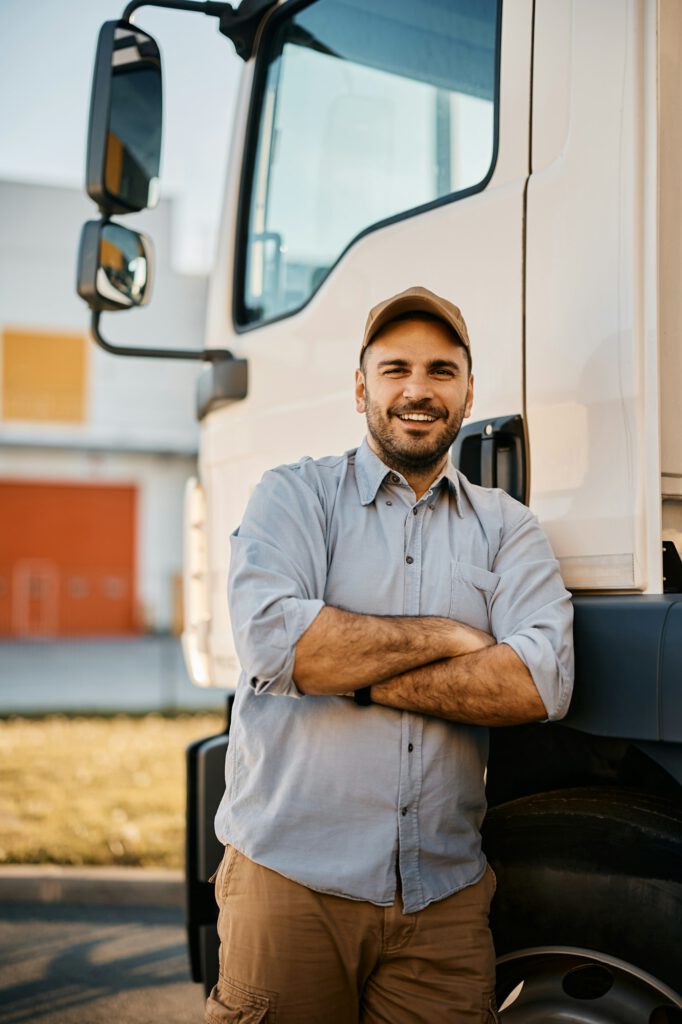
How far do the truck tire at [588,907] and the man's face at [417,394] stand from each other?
73 cm

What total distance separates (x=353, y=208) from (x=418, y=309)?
0.90m

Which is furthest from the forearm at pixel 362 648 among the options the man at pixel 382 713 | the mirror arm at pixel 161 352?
the mirror arm at pixel 161 352

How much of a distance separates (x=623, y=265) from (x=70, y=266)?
86.8ft

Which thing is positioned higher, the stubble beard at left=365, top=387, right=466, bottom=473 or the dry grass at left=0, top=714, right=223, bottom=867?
the stubble beard at left=365, top=387, right=466, bottom=473

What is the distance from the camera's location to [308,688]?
205 cm

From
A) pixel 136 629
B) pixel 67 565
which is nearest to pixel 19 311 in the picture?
pixel 67 565

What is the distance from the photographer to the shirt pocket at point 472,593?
2.19 m

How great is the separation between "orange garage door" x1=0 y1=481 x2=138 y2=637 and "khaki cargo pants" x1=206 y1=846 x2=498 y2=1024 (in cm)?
2490

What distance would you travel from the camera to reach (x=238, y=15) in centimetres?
338

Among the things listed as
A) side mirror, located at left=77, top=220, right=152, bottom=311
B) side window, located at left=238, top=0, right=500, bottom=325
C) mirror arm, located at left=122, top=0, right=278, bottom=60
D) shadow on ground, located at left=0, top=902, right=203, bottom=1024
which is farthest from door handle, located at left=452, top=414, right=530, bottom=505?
shadow on ground, located at left=0, top=902, right=203, bottom=1024

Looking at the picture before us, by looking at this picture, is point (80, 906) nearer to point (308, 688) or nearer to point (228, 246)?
point (228, 246)

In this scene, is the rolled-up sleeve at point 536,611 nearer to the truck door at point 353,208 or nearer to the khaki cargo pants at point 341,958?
the truck door at point 353,208

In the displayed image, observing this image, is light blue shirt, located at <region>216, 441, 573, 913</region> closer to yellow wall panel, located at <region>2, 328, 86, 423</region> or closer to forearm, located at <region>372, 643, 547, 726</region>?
forearm, located at <region>372, 643, 547, 726</region>

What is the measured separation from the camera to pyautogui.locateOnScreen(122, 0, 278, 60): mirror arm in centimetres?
327
